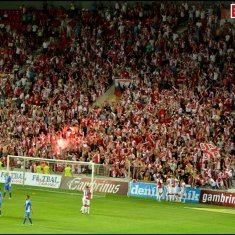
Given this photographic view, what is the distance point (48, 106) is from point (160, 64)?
9.22 m

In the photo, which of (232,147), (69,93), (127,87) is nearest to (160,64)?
(127,87)

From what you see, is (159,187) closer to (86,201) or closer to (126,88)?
(86,201)

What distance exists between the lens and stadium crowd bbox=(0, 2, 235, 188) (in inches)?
2243

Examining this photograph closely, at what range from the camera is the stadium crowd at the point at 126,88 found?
187 feet

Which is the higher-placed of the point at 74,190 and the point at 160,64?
the point at 160,64

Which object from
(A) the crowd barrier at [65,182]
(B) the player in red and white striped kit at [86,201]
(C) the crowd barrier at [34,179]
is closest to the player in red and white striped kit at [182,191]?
(A) the crowd barrier at [65,182]

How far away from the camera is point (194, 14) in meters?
67.7

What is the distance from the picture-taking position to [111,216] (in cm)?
4694

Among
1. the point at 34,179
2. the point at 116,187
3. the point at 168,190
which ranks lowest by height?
the point at 34,179

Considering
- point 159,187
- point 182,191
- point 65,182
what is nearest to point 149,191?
point 159,187

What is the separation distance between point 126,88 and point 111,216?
20.0 m

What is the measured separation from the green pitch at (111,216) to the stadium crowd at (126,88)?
11.7 feet

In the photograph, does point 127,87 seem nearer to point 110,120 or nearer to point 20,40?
point 110,120

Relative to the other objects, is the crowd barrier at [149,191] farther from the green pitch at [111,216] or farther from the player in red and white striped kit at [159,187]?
the green pitch at [111,216]
